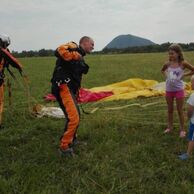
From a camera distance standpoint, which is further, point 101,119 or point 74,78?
point 101,119

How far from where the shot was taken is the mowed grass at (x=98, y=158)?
4.50 m

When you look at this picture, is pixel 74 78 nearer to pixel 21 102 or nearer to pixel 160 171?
pixel 160 171

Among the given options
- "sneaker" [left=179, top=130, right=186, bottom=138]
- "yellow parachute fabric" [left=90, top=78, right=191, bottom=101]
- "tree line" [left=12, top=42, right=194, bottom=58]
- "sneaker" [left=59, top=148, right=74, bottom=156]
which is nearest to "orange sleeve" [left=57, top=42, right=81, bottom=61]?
"sneaker" [left=59, top=148, right=74, bottom=156]

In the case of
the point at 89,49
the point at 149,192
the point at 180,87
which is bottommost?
the point at 149,192

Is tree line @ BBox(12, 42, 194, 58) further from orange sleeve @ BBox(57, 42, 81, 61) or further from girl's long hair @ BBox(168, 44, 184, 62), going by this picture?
orange sleeve @ BBox(57, 42, 81, 61)

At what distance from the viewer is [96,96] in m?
10.6

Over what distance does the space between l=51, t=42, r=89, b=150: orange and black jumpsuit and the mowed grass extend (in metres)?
0.37

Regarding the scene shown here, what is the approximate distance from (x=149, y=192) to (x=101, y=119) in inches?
118

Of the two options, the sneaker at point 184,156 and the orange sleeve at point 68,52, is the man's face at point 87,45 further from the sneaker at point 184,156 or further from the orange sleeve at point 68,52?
the sneaker at point 184,156

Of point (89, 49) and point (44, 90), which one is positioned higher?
point (89, 49)

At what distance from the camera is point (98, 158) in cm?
535

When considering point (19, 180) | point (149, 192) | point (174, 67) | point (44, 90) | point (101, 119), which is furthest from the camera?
point (44, 90)

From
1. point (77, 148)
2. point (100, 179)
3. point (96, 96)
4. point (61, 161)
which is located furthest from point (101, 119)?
point (96, 96)

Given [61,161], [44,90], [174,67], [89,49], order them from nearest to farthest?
[61,161] → [89,49] → [174,67] → [44,90]
